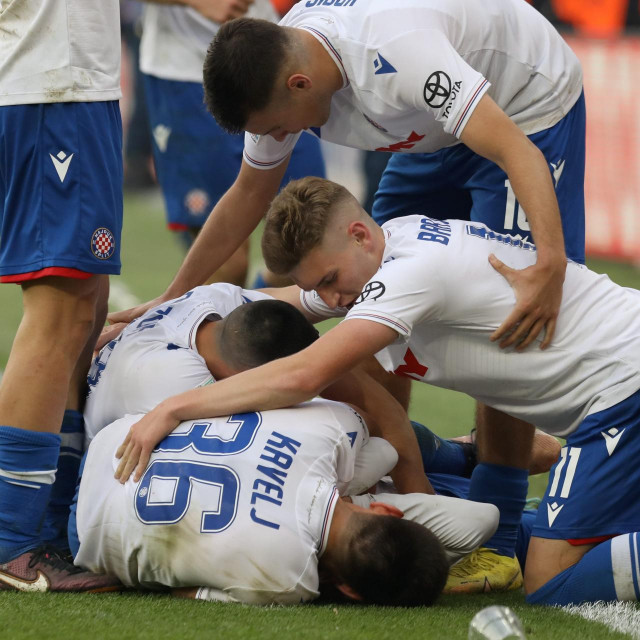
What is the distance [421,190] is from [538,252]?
0.93m

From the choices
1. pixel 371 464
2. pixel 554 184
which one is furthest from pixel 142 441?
pixel 554 184

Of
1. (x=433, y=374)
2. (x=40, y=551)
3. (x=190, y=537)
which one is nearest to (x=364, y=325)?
(x=433, y=374)

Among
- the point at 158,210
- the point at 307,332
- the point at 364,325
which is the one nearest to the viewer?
the point at 364,325

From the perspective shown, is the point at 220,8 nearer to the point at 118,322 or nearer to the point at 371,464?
the point at 118,322

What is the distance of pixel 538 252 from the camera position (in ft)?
9.94

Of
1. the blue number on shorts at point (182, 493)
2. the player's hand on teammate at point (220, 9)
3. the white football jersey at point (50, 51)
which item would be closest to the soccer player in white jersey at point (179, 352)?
the blue number on shorts at point (182, 493)

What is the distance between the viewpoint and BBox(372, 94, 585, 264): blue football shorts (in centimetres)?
357

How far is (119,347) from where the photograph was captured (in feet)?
11.0

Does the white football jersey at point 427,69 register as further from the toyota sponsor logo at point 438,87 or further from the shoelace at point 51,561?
the shoelace at point 51,561

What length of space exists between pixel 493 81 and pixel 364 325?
1134 mm

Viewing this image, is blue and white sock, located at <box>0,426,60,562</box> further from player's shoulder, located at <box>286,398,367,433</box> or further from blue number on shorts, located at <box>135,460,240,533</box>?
player's shoulder, located at <box>286,398,367,433</box>

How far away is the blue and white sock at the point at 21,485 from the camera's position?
2.98 meters

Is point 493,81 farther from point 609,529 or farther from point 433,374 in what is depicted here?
point 609,529

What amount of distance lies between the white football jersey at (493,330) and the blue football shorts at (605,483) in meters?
0.05
